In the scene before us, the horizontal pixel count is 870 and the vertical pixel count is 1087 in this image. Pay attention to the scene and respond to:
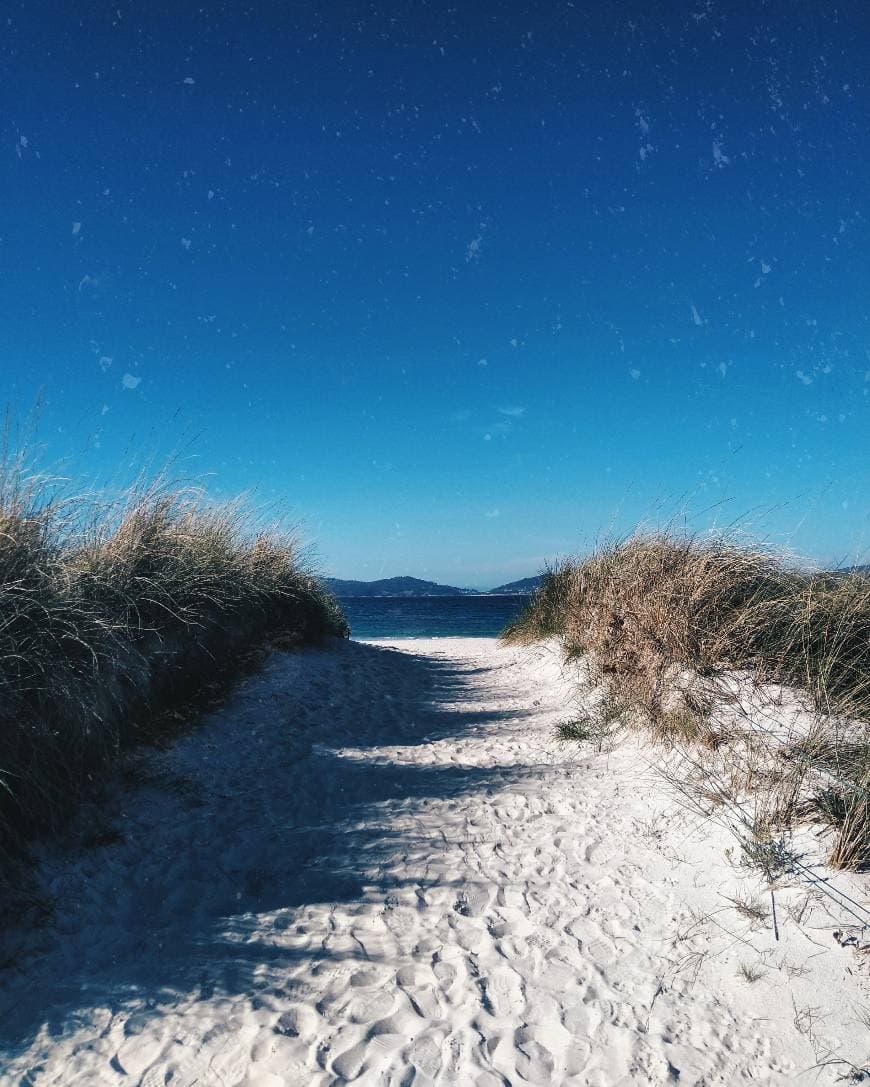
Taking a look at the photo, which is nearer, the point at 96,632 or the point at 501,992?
the point at 501,992

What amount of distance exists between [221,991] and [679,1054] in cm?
213

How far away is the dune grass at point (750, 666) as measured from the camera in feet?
13.7

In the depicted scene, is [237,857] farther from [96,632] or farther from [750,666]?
[750,666]

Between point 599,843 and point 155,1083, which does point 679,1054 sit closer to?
point 599,843

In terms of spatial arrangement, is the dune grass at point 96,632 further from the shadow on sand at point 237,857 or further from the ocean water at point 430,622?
the ocean water at point 430,622

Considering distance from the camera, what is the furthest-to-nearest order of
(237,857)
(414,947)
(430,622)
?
(430,622) → (237,857) → (414,947)

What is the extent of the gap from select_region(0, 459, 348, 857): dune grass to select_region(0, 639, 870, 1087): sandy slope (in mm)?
425

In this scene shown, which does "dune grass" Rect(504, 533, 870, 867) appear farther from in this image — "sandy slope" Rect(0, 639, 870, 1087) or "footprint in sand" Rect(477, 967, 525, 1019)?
"footprint in sand" Rect(477, 967, 525, 1019)

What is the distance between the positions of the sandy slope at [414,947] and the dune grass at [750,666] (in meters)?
0.49

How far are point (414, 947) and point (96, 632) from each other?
133 inches

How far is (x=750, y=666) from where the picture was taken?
6.07 metres

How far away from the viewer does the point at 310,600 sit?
37.9 feet

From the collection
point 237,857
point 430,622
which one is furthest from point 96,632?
point 430,622

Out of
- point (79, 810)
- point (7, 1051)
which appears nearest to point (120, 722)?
point (79, 810)
